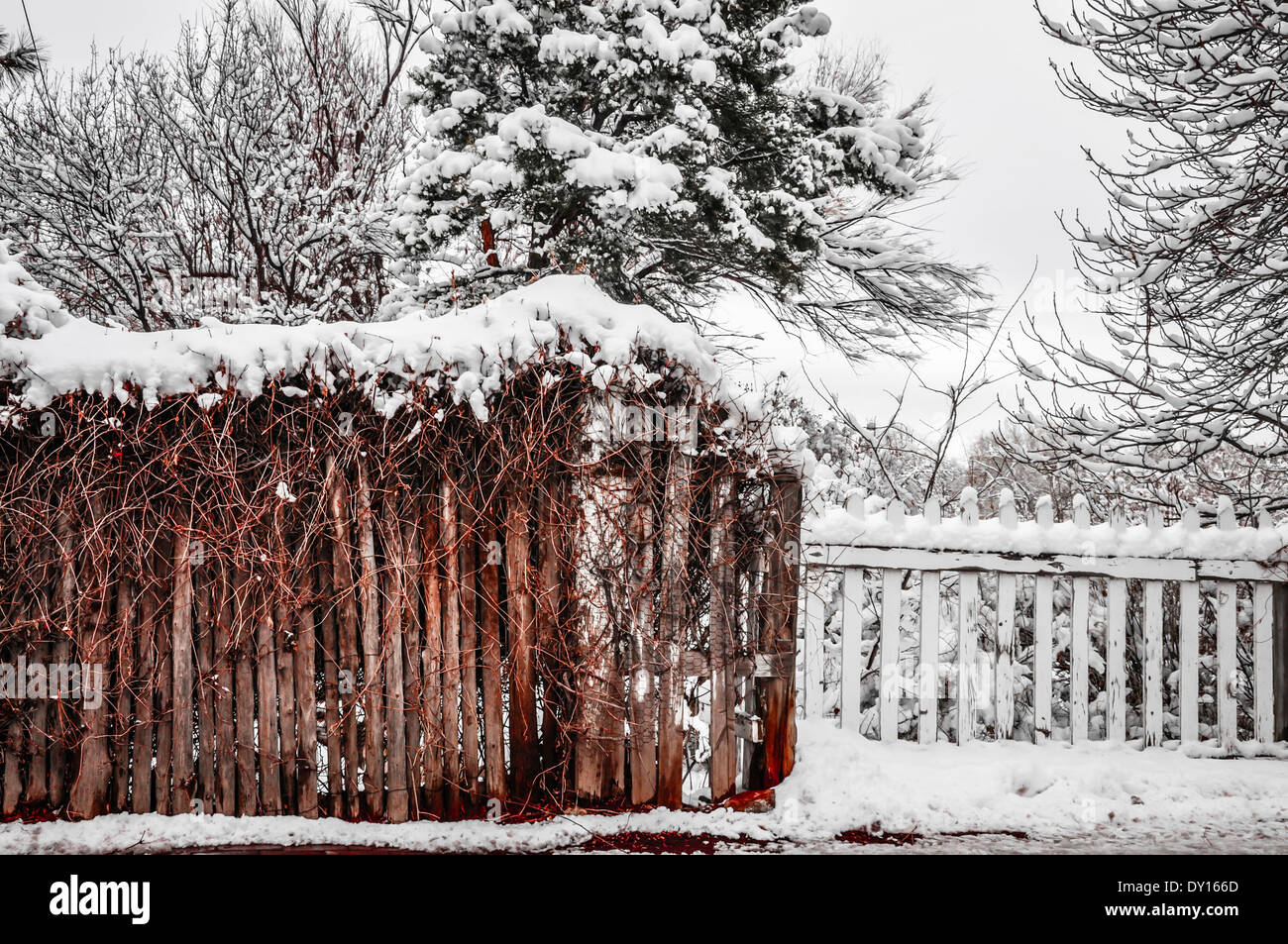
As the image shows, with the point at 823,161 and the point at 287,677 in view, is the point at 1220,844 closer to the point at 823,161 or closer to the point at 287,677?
the point at 287,677

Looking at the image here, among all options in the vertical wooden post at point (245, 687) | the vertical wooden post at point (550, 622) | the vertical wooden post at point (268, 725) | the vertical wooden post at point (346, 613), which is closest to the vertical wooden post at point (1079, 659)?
the vertical wooden post at point (550, 622)

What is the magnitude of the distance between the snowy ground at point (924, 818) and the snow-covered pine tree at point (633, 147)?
4.34 m

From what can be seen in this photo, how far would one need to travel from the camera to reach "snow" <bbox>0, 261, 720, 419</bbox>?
129 inches

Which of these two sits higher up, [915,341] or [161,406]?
[915,341]

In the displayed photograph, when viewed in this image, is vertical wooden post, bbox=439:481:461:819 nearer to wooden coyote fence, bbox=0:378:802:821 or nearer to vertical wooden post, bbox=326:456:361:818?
wooden coyote fence, bbox=0:378:802:821

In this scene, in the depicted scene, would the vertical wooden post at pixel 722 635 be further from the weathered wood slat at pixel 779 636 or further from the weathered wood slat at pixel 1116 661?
the weathered wood slat at pixel 1116 661

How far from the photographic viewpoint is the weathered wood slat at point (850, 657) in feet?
13.3

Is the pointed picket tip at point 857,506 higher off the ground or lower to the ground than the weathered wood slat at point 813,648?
higher

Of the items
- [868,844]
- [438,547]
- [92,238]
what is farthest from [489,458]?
[92,238]

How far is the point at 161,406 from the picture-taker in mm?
3342

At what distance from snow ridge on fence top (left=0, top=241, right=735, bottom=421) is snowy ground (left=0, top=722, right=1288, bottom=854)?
187cm

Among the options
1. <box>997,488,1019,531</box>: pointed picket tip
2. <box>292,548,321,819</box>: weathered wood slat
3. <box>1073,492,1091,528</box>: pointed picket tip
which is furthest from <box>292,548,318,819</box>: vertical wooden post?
<box>1073,492,1091,528</box>: pointed picket tip

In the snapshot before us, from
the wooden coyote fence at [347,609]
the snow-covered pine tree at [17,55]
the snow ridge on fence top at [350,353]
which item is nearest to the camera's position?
the snow ridge on fence top at [350,353]

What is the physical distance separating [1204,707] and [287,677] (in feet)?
17.8
